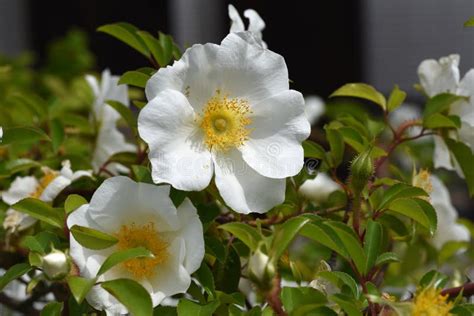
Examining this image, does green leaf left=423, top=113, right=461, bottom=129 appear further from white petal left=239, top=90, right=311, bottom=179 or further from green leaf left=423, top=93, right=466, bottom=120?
white petal left=239, top=90, right=311, bottom=179

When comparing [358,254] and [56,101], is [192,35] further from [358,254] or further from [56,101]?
[358,254]

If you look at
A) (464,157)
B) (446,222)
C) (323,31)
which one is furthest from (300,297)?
(323,31)

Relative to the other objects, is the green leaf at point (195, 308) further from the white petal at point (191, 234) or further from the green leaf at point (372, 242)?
the green leaf at point (372, 242)

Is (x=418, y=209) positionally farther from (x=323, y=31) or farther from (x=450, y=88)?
(x=323, y=31)

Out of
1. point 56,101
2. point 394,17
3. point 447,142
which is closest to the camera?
point 447,142

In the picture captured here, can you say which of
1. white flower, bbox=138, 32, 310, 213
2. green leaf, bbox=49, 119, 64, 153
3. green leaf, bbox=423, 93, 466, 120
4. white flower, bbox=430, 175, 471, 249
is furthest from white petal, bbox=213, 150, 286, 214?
white flower, bbox=430, 175, 471, 249

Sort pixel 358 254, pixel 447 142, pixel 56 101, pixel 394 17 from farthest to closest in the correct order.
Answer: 1. pixel 394 17
2. pixel 56 101
3. pixel 447 142
4. pixel 358 254

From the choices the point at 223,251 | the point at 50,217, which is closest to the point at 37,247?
the point at 50,217
